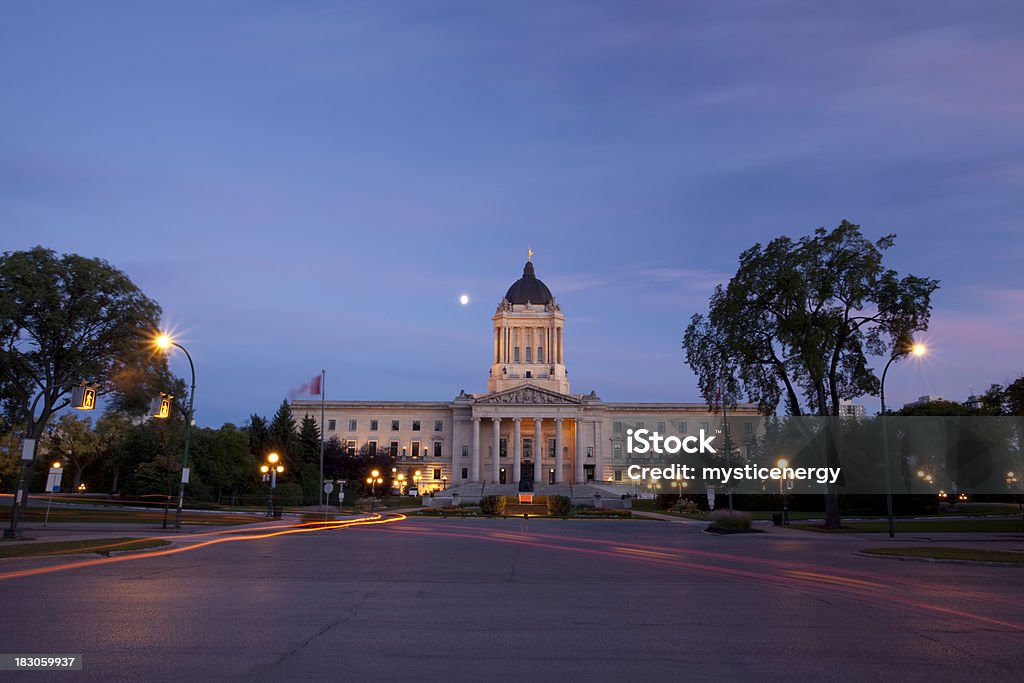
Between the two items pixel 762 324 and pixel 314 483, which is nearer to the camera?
pixel 762 324

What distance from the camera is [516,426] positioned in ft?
411

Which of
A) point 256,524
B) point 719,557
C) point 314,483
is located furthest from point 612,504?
point 719,557

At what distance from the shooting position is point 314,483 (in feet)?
277

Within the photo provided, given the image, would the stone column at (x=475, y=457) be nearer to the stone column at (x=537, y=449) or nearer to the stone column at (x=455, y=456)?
the stone column at (x=455, y=456)

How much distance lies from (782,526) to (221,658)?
4486 centimetres

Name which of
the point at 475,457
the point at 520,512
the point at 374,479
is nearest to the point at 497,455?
the point at 475,457

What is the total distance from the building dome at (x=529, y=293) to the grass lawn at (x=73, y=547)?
391 ft

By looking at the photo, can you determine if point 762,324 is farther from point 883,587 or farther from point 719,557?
point 883,587

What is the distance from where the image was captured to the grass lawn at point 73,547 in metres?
20.6

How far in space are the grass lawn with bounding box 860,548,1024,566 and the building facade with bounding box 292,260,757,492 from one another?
94.8 m

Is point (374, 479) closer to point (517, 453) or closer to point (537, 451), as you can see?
point (517, 453)

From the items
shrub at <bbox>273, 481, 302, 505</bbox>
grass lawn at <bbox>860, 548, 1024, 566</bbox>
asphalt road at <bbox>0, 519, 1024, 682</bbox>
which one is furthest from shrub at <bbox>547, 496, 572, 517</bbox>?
asphalt road at <bbox>0, 519, 1024, 682</bbox>

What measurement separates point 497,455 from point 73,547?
→ 10384 centimetres

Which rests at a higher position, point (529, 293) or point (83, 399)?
point (529, 293)
